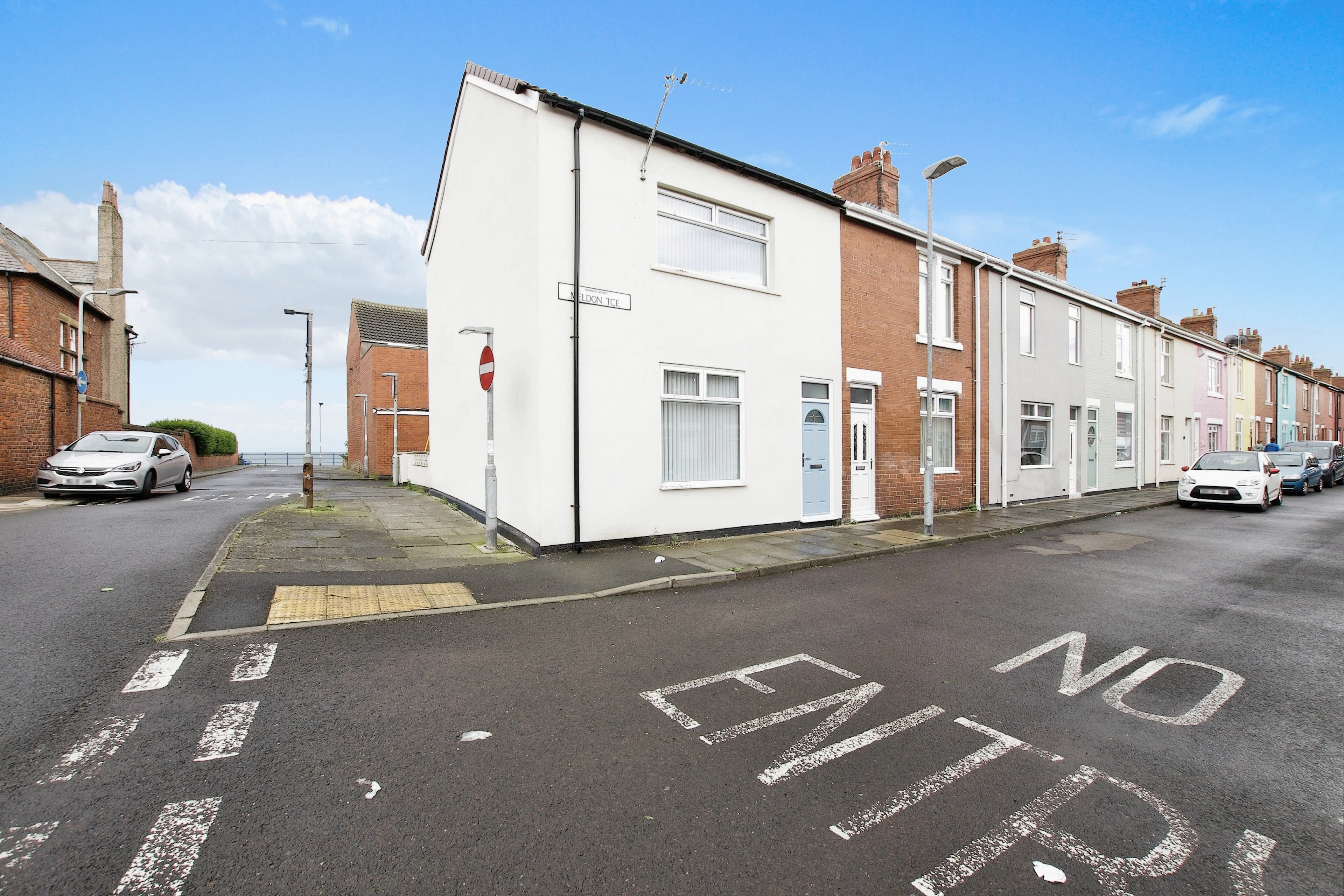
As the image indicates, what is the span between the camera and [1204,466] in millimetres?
18016

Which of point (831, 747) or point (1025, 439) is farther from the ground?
point (1025, 439)

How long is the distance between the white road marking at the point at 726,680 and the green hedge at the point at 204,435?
122 ft

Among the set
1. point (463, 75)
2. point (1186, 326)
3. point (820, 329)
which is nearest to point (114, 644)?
point (820, 329)

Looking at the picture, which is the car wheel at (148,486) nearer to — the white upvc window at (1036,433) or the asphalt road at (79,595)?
the asphalt road at (79,595)

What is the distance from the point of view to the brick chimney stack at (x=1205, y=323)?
3042 centimetres

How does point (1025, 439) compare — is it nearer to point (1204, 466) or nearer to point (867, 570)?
point (1204, 466)

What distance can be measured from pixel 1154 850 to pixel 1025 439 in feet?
55.8

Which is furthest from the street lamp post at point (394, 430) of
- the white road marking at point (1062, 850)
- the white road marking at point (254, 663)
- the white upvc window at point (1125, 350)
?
the white upvc window at point (1125, 350)

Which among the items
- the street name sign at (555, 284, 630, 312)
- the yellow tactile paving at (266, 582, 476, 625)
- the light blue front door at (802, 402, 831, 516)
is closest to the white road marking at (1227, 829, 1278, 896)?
the yellow tactile paving at (266, 582, 476, 625)

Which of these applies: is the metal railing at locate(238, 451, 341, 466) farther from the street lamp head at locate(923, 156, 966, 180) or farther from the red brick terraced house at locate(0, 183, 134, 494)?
the street lamp head at locate(923, 156, 966, 180)

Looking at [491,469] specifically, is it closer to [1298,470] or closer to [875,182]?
[875,182]

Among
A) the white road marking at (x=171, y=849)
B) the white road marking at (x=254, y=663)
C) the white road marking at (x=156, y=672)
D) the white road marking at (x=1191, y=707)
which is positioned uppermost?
the white road marking at (x=156, y=672)

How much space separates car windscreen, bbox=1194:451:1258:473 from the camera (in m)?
17.1

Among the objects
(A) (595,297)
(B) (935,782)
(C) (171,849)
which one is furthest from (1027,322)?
(C) (171,849)
